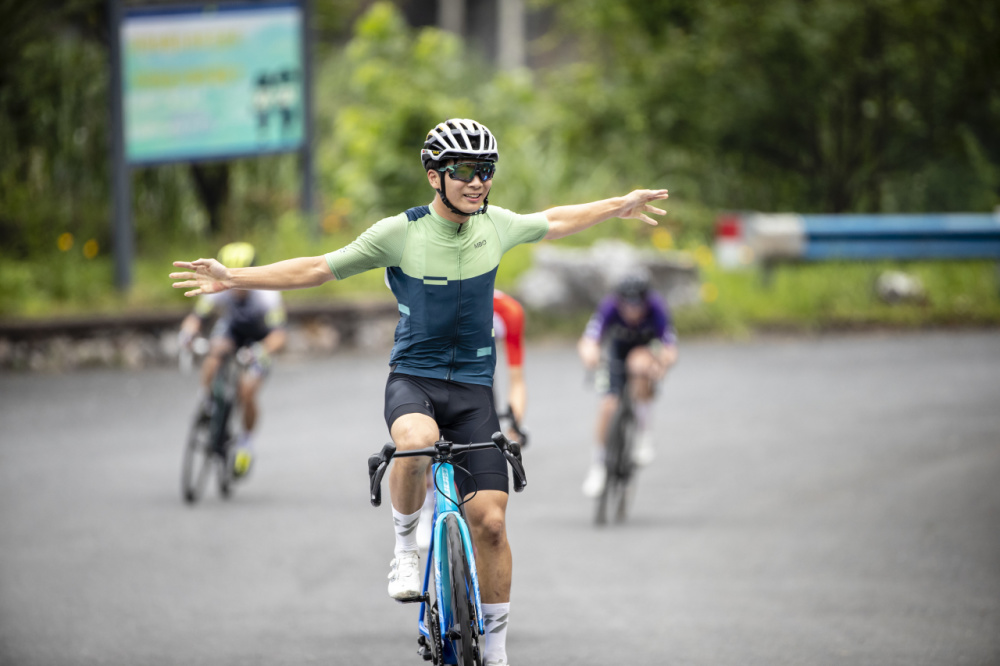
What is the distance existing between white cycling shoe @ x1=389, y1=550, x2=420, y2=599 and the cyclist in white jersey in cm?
576

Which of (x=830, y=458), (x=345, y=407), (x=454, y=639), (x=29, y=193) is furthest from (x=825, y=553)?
(x=29, y=193)

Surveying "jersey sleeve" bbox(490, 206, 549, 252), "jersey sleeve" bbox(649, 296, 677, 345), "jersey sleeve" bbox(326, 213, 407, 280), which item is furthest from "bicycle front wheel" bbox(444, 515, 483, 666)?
"jersey sleeve" bbox(649, 296, 677, 345)

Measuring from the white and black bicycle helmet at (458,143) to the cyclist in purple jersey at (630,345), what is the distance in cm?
→ 511

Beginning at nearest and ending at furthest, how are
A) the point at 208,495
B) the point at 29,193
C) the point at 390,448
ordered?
the point at 390,448 → the point at 208,495 → the point at 29,193

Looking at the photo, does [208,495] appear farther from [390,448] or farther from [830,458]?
[390,448]

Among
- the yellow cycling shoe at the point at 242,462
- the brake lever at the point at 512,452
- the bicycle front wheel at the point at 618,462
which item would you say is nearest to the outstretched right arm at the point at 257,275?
the brake lever at the point at 512,452

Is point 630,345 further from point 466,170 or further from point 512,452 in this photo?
point 466,170

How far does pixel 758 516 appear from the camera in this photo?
34.0 ft

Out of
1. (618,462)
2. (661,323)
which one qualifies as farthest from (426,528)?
(661,323)

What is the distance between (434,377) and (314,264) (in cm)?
66

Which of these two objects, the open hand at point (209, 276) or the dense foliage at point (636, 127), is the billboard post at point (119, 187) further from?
the open hand at point (209, 276)

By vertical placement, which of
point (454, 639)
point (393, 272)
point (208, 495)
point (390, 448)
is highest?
point (393, 272)

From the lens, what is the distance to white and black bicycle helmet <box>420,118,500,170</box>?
16.6ft

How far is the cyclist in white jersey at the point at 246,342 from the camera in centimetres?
1090
